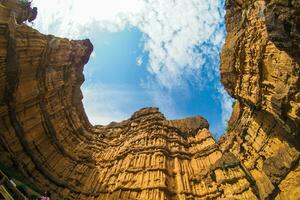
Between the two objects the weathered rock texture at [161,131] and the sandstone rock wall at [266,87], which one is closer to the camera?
the sandstone rock wall at [266,87]

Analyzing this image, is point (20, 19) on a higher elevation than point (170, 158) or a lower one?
higher

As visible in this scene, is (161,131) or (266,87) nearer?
(266,87)

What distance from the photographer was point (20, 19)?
36562 mm

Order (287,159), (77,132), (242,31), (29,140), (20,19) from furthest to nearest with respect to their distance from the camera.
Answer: (77,132) < (20,19) < (29,140) < (242,31) < (287,159)

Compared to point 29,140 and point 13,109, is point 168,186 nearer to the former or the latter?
point 29,140

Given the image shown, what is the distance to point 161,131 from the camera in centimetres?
4572

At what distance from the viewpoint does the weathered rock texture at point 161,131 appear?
19.8m

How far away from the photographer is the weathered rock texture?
19.8 m

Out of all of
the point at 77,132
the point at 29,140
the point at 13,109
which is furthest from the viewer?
the point at 77,132

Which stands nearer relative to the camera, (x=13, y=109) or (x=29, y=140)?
(x=13, y=109)

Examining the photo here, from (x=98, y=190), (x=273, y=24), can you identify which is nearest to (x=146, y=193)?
(x=98, y=190)

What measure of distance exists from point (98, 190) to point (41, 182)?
259 inches

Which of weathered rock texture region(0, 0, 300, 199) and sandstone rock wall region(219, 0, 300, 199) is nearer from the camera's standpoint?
sandstone rock wall region(219, 0, 300, 199)

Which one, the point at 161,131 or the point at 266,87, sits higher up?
the point at 161,131
